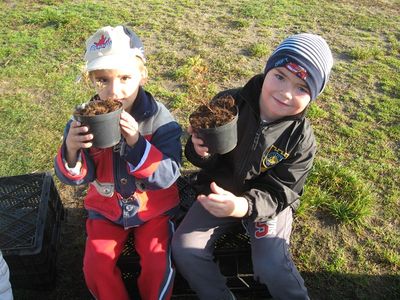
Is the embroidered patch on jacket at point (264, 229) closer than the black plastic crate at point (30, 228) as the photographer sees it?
Yes

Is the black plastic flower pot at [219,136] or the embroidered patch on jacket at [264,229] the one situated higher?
the black plastic flower pot at [219,136]

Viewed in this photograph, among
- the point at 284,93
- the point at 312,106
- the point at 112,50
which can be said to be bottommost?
the point at 312,106

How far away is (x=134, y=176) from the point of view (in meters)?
2.58

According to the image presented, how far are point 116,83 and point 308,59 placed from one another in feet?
3.69

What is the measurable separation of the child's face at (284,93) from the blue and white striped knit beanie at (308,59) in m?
0.04

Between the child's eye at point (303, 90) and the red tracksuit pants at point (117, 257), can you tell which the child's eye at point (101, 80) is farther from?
the child's eye at point (303, 90)

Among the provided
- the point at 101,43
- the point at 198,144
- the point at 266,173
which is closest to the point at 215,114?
the point at 198,144

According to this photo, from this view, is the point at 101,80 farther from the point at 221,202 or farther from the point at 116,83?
the point at 221,202

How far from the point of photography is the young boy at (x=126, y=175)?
2410mm

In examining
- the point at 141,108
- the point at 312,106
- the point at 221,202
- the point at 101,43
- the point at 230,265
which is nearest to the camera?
the point at 221,202

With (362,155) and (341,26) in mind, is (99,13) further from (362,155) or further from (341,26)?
(362,155)

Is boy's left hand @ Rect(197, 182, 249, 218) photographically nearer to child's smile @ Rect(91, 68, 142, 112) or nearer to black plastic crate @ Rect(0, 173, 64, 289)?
child's smile @ Rect(91, 68, 142, 112)

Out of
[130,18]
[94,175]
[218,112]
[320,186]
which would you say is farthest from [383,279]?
[130,18]

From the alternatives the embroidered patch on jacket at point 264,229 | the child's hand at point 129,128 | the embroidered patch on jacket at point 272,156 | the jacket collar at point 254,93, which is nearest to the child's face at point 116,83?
the child's hand at point 129,128
